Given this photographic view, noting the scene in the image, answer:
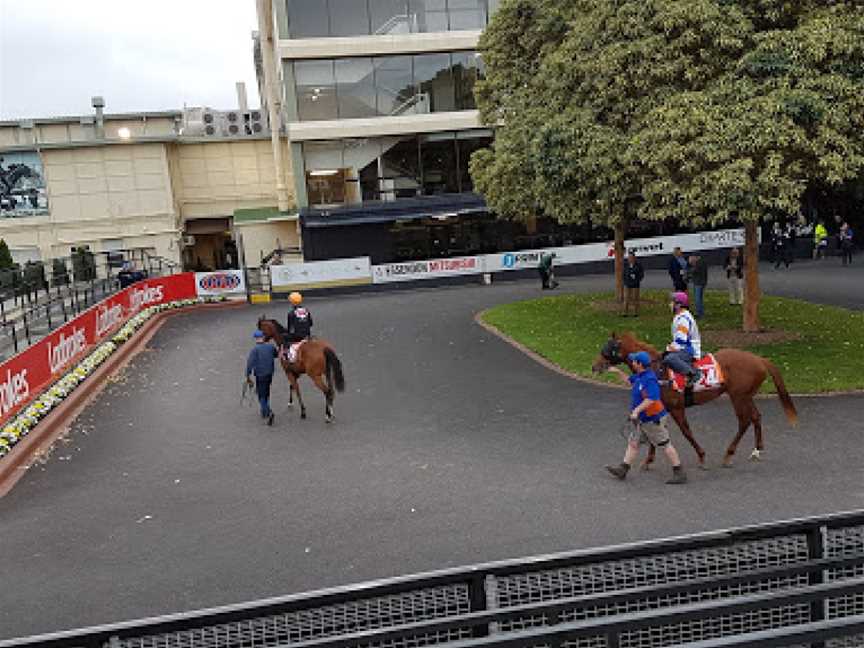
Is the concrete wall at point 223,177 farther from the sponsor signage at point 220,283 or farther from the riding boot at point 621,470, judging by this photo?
the riding boot at point 621,470

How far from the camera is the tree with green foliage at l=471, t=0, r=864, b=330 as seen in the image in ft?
42.1

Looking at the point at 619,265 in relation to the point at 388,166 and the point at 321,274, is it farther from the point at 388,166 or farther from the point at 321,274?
the point at 388,166

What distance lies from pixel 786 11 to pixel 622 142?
404 cm

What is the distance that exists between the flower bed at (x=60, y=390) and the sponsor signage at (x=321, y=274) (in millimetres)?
7312

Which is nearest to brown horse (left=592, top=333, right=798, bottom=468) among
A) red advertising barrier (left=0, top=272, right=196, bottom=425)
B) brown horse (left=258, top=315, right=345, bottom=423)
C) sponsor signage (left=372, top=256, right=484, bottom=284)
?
brown horse (left=258, top=315, right=345, bottom=423)

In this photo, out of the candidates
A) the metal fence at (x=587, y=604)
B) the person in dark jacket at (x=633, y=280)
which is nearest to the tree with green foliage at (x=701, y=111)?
the person in dark jacket at (x=633, y=280)

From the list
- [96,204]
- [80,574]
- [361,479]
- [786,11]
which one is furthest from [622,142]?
[96,204]


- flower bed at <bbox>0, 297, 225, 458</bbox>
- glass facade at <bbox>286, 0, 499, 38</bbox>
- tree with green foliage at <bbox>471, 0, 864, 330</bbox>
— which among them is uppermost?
glass facade at <bbox>286, 0, 499, 38</bbox>

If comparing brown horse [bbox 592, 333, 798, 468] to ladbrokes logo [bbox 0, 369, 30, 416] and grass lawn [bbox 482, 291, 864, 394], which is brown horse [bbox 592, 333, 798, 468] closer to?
grass lawn [bbox 482, 291, 864, 394]

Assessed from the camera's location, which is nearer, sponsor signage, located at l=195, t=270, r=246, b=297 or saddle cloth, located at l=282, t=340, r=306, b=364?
saddle cloth, located at l=282, t=340, r=306, b=364

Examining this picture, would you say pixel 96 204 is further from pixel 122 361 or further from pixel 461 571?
pixel 461 571

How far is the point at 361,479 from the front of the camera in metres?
9.99

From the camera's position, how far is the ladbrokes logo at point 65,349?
605 inches

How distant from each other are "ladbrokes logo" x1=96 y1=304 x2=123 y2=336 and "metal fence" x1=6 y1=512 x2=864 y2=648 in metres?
17.2
